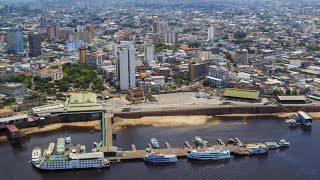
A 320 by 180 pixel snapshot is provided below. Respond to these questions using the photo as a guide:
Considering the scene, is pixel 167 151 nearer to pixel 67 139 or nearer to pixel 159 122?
pixel 67 139

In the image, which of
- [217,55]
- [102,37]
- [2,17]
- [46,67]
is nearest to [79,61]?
[46,67]

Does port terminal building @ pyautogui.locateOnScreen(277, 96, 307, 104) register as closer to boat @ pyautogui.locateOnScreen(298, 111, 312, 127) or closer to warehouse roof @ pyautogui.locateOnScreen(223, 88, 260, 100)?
warehouse roof @ pyautogui.locateOnScreen(223, 88, 260, 100)

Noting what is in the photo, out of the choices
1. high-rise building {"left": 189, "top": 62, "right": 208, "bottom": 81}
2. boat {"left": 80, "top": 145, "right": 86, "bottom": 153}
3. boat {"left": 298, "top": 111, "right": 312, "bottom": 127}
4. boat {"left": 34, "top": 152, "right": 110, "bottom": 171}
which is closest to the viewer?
boat {"left": 34, "top": 152, "right": 110, "bottom": 171}

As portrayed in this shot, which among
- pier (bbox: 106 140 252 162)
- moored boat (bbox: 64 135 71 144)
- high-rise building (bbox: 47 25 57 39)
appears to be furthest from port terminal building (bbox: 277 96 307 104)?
high-rise building (bbox: 47 25 57 39)

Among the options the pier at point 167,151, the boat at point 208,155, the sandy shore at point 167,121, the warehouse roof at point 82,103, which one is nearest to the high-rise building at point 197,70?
the sandy shore at point 167,121

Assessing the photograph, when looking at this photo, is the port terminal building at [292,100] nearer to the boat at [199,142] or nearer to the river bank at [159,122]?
the river bank at [159,122]
